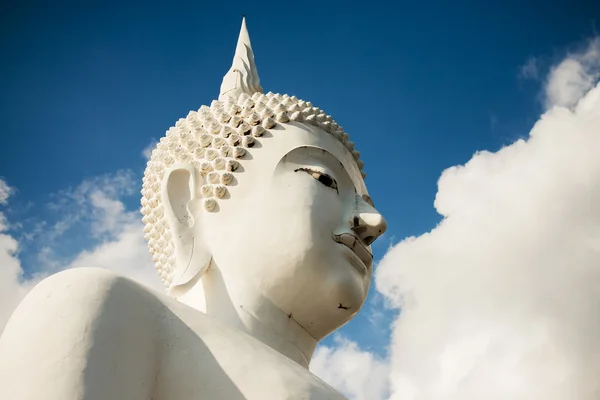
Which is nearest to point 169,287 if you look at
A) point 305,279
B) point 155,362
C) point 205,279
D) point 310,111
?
point 205,279

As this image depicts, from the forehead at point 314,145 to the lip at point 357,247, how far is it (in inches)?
22.7

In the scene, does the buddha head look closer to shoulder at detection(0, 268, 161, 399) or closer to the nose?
the nose

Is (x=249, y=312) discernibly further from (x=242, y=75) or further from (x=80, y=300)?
(x=242, y=75)

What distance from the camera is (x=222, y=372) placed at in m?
3.42

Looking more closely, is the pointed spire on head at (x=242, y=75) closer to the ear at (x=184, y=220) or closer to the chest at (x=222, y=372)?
the ear at (x=184, y=220)

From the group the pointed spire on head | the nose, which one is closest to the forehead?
the nose

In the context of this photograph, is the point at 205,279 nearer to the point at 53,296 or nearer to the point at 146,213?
the point at 146,213

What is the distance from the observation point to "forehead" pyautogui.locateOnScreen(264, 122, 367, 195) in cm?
480

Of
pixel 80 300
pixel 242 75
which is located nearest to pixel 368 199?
pixel 242 75

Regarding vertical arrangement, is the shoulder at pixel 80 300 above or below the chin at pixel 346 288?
below

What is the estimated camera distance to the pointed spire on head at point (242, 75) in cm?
595

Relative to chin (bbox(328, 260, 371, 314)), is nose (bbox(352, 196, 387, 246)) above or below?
above

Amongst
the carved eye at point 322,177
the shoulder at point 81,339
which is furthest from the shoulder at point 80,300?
the carved eye at point 322,177

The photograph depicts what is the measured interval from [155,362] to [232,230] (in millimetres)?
1297
